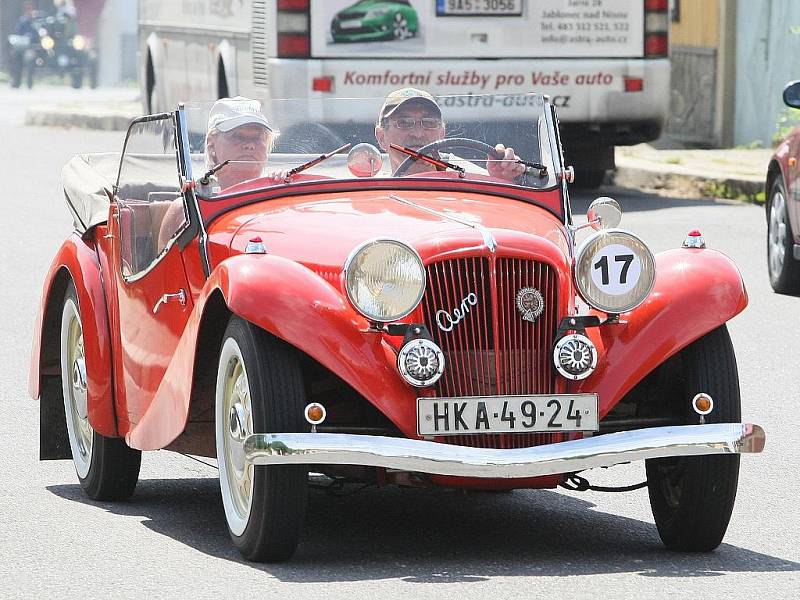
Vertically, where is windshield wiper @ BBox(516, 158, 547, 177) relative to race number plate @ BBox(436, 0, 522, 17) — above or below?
below

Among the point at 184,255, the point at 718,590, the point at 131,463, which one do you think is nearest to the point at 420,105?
the point at 184,255

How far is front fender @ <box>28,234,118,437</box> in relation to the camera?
670cm

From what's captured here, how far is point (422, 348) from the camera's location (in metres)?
5.39

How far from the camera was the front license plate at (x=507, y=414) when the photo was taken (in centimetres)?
536

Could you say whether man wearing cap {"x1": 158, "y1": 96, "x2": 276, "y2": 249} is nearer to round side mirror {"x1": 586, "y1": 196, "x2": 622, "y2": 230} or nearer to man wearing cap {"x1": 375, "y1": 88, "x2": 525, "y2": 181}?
man wearing cap {"x1": 375, "y1": 88, "x2": 525, "y2": 181}

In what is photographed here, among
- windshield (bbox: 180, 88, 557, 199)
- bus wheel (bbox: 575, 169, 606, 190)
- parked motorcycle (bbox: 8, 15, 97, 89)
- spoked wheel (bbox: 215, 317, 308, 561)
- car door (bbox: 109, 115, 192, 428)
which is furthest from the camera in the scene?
parked motorcycle (bbox: 8, 15, 97, 89)

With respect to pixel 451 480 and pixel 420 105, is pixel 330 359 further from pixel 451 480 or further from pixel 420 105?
pixel 420 105

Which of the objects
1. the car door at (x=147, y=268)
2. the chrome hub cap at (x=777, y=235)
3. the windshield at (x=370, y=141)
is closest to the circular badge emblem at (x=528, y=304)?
the windshield at (x=370, y=141)

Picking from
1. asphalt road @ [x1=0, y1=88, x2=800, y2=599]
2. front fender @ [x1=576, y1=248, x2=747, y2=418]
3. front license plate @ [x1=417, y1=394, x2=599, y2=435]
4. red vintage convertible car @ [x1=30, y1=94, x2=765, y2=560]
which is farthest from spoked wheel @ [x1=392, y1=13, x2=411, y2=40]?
front license plate @ [x1=417, y1=394, x2=599, y2=435]

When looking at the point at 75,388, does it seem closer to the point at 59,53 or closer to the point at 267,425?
the point at 267,425

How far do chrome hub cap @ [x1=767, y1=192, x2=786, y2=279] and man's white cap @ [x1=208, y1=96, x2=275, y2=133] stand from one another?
5.88 m

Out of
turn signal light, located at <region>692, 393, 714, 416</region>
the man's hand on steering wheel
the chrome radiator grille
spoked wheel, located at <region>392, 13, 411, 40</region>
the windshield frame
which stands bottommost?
turn signal light, located at <region>692, 393, 714, 416</region>

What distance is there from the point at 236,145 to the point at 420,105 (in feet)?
2.20

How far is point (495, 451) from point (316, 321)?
2.00ft
